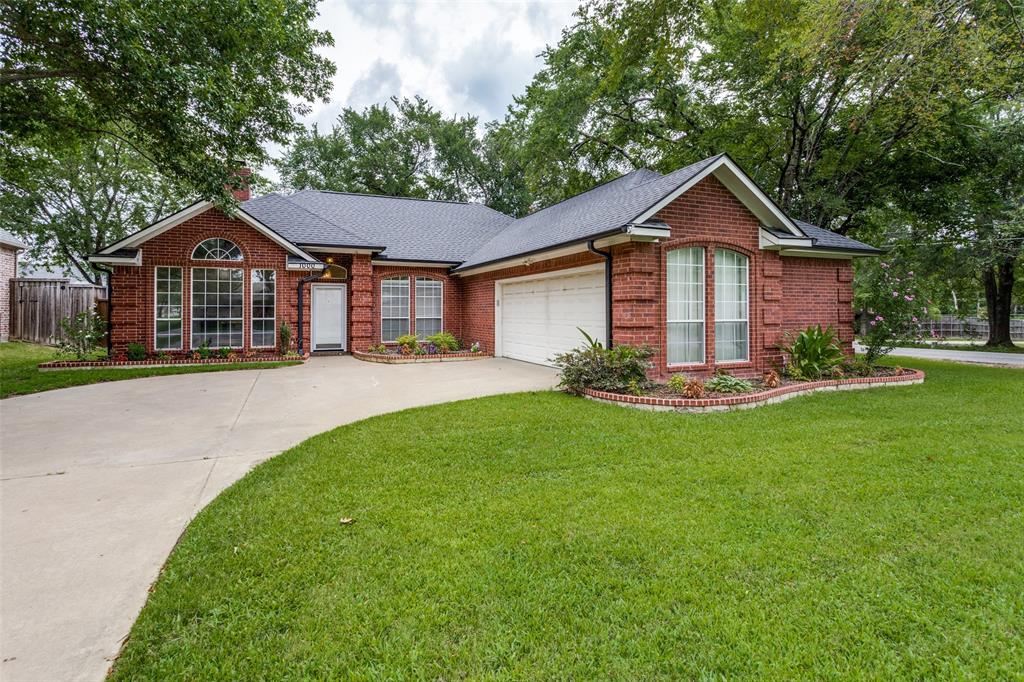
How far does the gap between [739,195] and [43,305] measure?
23.3m

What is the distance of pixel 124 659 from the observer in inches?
88.7

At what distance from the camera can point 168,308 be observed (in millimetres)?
13141

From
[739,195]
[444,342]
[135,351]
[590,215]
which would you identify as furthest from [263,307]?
[739,195]

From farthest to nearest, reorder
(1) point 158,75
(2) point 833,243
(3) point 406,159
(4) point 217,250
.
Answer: (3) point 406,159 < (4) point 217,250 < (2) point 833,243 < (1) point 158,75

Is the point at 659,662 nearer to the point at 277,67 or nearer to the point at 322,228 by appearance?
the point at 277,67

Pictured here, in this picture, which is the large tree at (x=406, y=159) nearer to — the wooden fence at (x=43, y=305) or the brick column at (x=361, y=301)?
the wooden fence at (x=43, y=305)

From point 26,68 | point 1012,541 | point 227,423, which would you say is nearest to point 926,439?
point 1012,541

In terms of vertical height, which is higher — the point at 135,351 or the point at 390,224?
the point at 390,224

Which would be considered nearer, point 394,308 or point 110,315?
point 110,315

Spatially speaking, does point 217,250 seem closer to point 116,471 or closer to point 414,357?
point 414,357

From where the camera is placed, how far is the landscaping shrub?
1467 centimetres

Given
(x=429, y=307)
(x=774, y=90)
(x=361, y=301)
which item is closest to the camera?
(x=774, y=90)

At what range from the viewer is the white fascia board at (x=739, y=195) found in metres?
9.04

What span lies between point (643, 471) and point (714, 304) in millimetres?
6428
